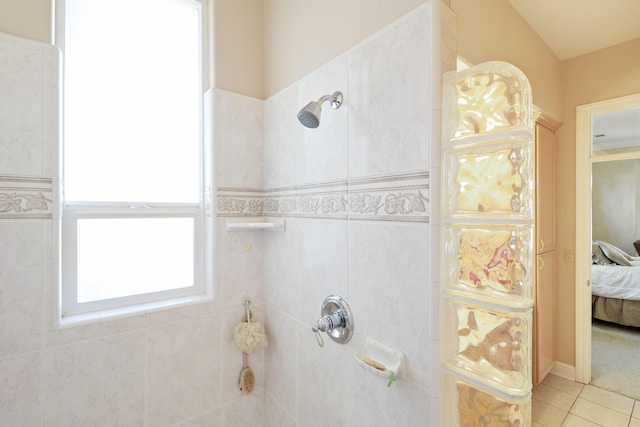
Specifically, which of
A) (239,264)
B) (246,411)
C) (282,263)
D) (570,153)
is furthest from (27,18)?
(570,153)

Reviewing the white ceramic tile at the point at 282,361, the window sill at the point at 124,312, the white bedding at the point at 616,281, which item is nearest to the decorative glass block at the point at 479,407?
the white ceramic tile at the point at 282,361

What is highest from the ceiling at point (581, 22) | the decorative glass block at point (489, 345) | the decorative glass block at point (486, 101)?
the ceiling at point (581, 22)

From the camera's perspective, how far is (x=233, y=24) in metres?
1.62

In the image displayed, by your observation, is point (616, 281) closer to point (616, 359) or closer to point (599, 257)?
point (599, 257)

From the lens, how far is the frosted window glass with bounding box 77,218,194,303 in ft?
4.30

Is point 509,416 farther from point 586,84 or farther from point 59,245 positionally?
point 586,84

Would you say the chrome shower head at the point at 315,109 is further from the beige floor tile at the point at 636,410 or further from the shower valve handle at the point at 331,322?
the beige floor tile at the point at 636,410

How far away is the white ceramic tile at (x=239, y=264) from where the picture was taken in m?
1.56

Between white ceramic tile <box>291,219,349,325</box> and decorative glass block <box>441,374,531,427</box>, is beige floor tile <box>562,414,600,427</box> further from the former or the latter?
white ceramic tile <box>291,219,349,325</box>

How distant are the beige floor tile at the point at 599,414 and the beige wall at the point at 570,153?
1.26 ft

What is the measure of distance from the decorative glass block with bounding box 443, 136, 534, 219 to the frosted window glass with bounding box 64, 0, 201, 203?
134 cm

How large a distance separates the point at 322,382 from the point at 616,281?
393cm

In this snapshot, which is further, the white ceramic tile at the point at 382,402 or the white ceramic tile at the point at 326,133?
the white ceramic tile at the point at 326,133

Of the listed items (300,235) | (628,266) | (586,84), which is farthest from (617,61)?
(300,235)
